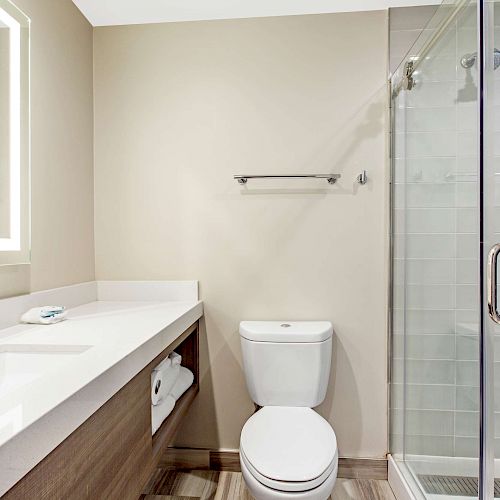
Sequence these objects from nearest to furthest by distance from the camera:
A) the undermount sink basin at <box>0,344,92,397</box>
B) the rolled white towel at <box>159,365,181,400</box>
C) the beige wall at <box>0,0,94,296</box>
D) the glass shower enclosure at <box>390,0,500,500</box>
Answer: the undermount sink basin at <box>0,344,92,397</box>, the glass shower enclosure at <box>390,0,500,500</box>, the rolled white towel at <box>159,365,181,400</box>, the beige wall at <box>0,0,94,296</box>

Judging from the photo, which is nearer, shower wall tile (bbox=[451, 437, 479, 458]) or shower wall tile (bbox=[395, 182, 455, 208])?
shower wall tile (bbox=[451, 437, 479, 458])

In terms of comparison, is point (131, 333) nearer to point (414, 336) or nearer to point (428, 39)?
point (414, 336)

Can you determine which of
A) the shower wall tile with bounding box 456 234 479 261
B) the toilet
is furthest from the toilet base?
the shower wall tile with bounding box 456 234 479 261

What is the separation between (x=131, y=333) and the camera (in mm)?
1344

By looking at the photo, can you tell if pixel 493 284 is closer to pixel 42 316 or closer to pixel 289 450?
pixel 289 450

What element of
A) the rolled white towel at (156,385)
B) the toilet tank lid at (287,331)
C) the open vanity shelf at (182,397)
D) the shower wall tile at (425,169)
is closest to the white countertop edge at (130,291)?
the open vanity shelf at (182,397)

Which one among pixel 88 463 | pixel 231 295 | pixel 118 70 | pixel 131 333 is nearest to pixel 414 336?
pixel 231 295

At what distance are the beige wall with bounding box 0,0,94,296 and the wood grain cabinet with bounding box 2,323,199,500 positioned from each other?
68 centimetres

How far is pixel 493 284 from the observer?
1166 mm

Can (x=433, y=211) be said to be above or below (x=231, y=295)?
above

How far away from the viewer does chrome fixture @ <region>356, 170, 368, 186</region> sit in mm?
2059

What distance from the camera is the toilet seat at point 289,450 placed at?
1391 millimetres

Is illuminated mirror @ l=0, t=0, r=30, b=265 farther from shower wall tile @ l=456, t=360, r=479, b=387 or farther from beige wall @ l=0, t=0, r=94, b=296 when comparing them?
shower wall tile @ l=456, t=360, r=479, b=387

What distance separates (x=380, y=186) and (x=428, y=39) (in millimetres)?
656
